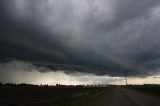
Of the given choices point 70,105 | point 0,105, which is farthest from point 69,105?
point 0,105

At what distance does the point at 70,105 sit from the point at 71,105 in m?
0.13

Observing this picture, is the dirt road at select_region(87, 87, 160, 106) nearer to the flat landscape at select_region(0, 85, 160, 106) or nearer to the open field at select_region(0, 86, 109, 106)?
the flat landscape at select_region(0, 85, 160, 106)

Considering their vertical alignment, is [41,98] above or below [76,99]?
above

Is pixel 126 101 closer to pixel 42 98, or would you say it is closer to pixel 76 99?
pixel 76 99

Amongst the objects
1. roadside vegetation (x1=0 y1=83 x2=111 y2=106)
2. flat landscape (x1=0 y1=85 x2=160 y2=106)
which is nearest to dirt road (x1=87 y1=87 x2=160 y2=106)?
flat landscape (x1=0 y1=85 x2=160 y2=106)

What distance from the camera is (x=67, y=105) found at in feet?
98.0

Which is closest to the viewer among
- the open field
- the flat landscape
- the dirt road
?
the dirt road

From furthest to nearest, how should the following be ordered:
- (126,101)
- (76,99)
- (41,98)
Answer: (41,98), (76,99), (126,101)

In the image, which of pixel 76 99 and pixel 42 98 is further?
pixel 42 98

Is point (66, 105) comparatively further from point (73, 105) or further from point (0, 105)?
point (0, 105)

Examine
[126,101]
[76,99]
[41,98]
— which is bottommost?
[126,101]

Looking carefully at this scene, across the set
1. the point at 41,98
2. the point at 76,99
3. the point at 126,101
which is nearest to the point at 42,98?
the point at 41,98

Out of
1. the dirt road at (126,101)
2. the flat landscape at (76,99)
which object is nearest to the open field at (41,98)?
the flat landscape at (76,99)

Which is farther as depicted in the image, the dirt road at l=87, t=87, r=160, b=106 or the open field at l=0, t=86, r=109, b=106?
the open field at l=0, t=86, r=109, b=106
